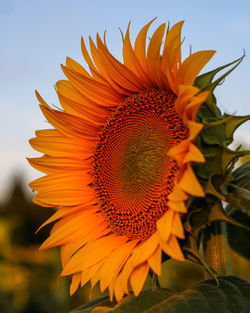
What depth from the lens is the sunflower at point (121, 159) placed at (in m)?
1.68

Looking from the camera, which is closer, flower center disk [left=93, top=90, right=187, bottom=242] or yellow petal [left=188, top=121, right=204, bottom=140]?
yellow petal [left=188, top=121, right=204, bottom=140]

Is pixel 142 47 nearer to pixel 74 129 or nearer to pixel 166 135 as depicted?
pixel 166 135

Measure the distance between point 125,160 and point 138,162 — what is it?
12cm

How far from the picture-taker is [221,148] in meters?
1.65

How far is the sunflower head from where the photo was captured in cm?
165

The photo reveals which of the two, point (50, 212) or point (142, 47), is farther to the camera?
point (50, 212)

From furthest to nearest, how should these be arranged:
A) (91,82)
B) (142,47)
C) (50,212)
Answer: (50,212) < (91,82) < (142,47)

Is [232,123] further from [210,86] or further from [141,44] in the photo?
[141,44]

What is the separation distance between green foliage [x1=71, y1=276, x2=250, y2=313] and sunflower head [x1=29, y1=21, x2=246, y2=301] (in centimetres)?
7

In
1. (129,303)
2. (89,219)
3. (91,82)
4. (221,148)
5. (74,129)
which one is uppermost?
(91,82)

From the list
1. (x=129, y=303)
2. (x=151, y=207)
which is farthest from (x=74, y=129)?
(x=129, y=303)

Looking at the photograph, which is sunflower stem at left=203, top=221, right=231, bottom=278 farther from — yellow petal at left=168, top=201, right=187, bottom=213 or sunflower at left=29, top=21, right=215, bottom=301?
yellow petal at left=168, top=201, right=187, bottom=213

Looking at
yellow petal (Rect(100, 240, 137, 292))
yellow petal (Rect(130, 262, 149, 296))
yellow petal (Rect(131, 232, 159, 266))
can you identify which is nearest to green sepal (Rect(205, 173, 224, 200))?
yellow petal (Rect(131, 232, 159, 266))

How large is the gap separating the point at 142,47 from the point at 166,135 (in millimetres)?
361
